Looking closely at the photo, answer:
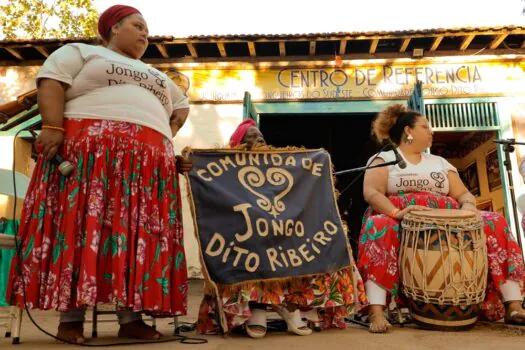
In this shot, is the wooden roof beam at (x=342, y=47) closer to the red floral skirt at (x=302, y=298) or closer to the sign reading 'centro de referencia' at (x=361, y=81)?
the sign reading 'centro de referencia' at (x=361, y=81)

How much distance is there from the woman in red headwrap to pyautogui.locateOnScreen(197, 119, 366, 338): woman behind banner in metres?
0.32

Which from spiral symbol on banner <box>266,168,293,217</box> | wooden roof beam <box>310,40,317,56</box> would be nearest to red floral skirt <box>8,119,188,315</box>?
spiral symbol on banner <box>266,168,293,217</box>

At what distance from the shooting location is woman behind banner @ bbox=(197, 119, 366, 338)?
8.38 feet

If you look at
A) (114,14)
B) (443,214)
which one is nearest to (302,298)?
(443,214)

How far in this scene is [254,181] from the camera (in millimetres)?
Result: 2820

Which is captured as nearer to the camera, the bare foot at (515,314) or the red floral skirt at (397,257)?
the bare foot at (515,314)

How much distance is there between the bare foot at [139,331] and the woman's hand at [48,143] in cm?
94

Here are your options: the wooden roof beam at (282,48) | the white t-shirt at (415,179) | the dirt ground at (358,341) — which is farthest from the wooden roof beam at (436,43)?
the dirt ground at (358,341)

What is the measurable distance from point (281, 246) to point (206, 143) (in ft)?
17.4

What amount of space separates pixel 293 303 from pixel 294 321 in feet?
0.33

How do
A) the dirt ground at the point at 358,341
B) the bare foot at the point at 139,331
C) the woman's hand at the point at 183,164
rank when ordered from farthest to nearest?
the woman's hand at the point at 183,164
the bare foot at the point at 139,331
the dirt ground at the point at 358,341

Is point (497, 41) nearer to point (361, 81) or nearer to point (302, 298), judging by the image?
point (361, 81)

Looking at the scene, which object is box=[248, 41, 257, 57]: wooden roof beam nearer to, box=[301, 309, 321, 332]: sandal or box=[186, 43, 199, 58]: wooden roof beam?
box=[186, 43, 199, 58]: wooden roof beam

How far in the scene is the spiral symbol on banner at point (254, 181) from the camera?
2754mm
